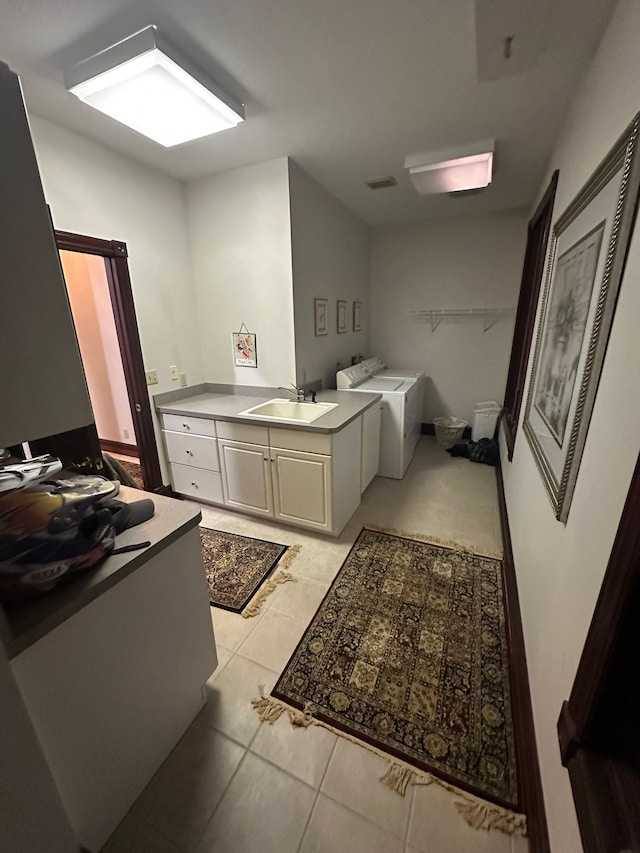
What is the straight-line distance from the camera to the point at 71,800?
3.01ft

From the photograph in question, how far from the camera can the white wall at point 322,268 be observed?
271cm

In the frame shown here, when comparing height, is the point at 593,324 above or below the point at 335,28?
below

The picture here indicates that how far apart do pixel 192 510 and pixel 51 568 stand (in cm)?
47

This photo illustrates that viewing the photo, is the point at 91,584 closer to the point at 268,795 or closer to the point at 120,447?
the point at 268,795

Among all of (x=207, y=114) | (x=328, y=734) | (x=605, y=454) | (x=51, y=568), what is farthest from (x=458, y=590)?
(x=207, y=114)

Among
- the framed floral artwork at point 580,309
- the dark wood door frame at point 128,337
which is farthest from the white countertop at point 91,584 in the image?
the dark wood door frame at point 128,337

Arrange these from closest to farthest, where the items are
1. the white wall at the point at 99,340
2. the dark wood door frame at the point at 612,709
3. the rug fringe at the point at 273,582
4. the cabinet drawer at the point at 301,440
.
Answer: the dark wood door frame at the point at 612,709 → the rug fringe at the point at 273,582 → the cabinet drawer at the point at 301,440 → the white wall at the point at 99,340

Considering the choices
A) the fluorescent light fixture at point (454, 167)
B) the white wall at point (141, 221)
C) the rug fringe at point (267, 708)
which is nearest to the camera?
the rug fringe at point (267, 708)

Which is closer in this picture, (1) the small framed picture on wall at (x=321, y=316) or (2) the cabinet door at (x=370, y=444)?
(2) the cabinet door at (x=370, y=444)

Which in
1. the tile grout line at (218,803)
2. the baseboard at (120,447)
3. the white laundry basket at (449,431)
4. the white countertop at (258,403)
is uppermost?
the white countertop at (258,403)

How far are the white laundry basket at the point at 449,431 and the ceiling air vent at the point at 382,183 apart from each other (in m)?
2.46

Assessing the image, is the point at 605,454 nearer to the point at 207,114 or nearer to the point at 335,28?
the point at 335,28

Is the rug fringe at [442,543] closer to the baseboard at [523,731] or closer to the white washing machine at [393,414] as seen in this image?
the baseboard at [523,731]

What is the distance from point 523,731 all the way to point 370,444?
201 cm
